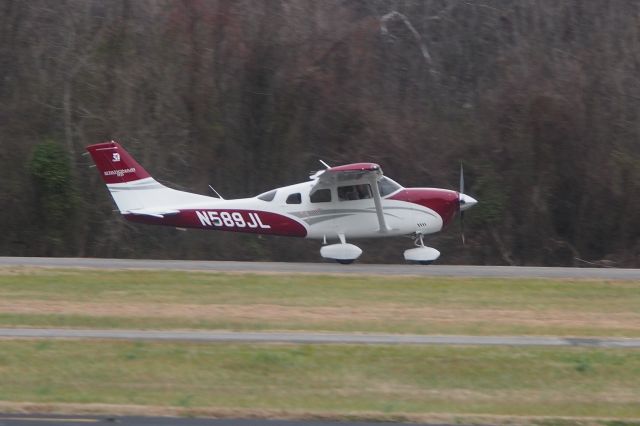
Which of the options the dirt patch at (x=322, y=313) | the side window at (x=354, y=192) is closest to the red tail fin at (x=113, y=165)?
the side window at (x=354, y=192)

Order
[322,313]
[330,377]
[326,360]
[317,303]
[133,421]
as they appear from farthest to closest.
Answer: [317,303]
[322,313]
[326,360]
[330,377]
[133,421]

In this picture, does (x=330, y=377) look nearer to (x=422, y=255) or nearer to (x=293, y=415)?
(x=293, y=415)

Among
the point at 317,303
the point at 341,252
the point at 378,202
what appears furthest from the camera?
the point at 341,252

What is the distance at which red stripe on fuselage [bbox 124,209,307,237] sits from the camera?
910 inches

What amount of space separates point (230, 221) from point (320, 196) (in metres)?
2.19

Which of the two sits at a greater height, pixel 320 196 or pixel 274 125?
pixel 274 125

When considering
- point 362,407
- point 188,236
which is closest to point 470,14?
point 188,236

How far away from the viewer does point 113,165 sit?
23328mm

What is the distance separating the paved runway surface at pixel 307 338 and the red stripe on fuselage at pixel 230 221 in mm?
9351

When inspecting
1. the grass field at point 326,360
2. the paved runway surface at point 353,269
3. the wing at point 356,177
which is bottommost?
the paved runway surface at point 353,269

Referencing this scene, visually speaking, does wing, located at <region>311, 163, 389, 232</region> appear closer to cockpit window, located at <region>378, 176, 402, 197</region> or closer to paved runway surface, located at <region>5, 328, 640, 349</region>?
cockpit window, located at <region>378, 176, 402, 197</region>

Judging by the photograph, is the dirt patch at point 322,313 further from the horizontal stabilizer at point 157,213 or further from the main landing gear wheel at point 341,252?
the horizontal stabilizer at point 157,213

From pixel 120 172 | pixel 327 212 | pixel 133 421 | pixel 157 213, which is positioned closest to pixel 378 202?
pixel 327 212

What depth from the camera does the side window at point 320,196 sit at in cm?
2319
